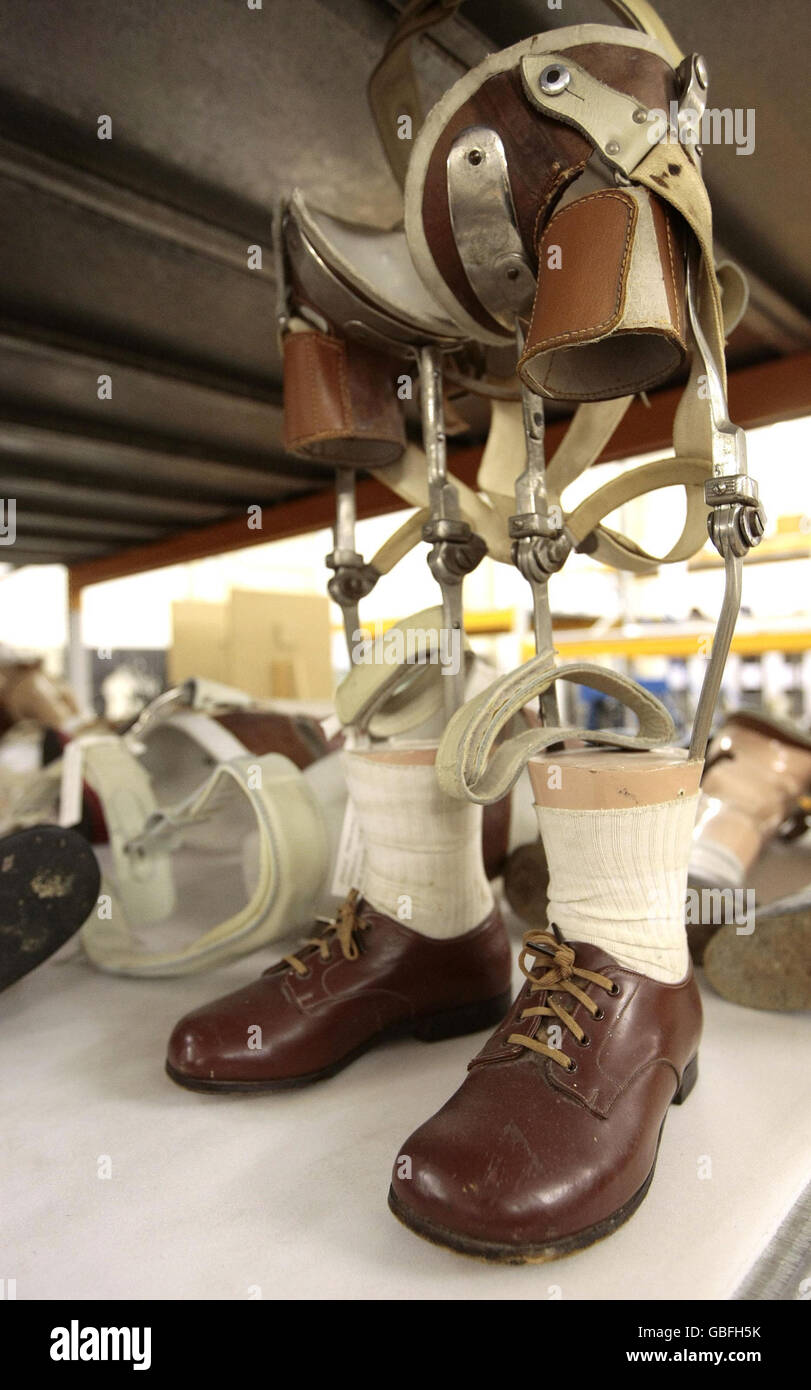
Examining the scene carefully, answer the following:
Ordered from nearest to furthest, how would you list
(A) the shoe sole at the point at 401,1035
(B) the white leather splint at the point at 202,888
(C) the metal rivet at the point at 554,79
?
(C) the metal rivet at the point at 554,79 → (A) the shoe sole at the point at 401,1035 → (B) the white leather splint at the point at 202,888

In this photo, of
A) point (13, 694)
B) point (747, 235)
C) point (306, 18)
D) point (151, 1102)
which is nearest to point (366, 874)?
point (151, 1102)

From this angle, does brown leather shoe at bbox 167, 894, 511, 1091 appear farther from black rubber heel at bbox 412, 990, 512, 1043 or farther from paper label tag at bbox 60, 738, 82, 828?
paper label tag at bbox 60, 738, 82, 828

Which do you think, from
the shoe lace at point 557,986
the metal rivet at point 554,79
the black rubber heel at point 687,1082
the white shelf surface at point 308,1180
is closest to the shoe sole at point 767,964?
the white shelf surface at point 308,1180

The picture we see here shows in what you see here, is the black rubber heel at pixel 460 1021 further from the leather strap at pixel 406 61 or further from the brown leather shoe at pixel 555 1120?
the leather strap at pixel 406 61

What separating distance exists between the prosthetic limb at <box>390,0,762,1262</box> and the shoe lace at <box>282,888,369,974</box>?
19 cm

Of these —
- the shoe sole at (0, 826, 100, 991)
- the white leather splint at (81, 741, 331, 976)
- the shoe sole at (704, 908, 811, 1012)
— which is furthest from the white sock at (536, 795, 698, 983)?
the shoe sole at (0, 826, 100, 991)

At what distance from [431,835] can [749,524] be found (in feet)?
1.18

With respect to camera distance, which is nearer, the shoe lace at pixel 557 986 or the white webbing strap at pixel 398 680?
the shoe lace at pixel 557 986

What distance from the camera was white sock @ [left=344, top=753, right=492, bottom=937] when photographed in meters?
0.76

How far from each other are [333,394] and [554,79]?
345mm

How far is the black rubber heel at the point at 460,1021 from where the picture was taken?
2.56ft

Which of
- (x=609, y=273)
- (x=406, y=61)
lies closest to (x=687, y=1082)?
(x=609, y=273)
